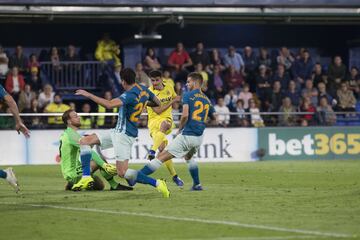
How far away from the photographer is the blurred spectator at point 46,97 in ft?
92.5

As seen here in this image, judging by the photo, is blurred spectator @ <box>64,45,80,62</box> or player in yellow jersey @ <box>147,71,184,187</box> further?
blurred spectator @ <box>64,45,80,62</box>

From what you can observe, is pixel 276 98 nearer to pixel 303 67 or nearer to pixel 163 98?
pixel 303 67

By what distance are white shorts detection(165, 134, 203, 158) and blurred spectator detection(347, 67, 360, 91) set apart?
17.2 meters

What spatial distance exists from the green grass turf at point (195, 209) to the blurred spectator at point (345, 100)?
11046 millimetres

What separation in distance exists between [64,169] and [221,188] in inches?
107

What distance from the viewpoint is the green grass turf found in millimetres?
10469

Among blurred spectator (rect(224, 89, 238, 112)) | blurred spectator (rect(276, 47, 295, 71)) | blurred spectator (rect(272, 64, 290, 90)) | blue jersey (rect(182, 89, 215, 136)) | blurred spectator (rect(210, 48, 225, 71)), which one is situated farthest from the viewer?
blurred spectator (rect(276, 47, 295, 71))

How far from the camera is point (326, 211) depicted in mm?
12438

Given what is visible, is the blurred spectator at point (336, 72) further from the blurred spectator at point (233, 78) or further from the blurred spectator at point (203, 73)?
the blurred spectator at point (203, 73)

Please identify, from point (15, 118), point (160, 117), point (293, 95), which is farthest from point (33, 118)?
point (15, 118)

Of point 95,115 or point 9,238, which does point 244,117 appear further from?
point 9,238

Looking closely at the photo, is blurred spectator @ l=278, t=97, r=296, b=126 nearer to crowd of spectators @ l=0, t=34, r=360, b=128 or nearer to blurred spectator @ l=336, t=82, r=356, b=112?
crowd of spectators @ l=0, t=34, r=360, b=128

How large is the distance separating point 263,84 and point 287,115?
1562mm

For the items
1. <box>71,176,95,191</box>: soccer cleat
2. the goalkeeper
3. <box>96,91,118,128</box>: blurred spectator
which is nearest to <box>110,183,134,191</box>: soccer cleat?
the goalkeeper
